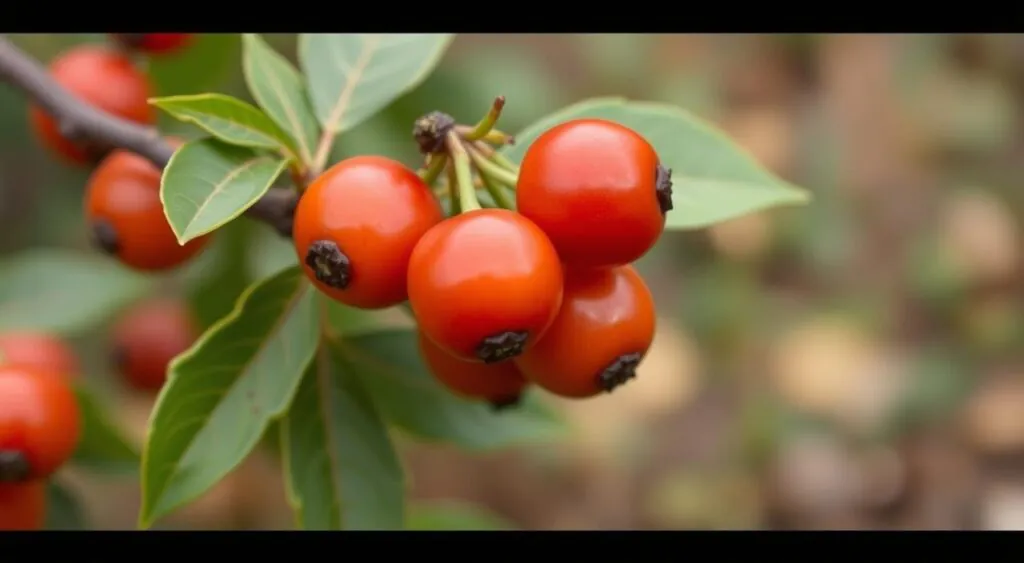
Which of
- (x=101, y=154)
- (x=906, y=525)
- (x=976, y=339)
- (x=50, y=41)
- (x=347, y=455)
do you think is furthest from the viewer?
(x=976, y=339)

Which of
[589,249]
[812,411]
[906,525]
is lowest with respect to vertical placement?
[906,525]

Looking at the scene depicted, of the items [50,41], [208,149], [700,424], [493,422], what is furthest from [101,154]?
[700,424]

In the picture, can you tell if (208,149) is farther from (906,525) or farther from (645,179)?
(906,525)

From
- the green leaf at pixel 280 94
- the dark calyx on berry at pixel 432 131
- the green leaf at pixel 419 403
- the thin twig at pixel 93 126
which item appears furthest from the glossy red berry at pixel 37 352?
the dark calyx on berry at pixel 432 131

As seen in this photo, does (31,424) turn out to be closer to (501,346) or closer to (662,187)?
(501,346)

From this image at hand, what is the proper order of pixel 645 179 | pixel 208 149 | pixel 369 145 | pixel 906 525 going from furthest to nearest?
pixel 906 525, pixel 369 145, pixel 208 149, pixel 645 179

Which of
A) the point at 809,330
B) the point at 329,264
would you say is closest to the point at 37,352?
the point at 329,264
